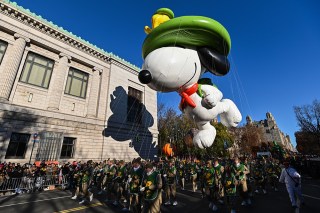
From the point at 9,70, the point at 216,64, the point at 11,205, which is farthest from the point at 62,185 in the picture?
the point at 216,64

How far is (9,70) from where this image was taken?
1280cm

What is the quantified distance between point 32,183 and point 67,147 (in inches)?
174

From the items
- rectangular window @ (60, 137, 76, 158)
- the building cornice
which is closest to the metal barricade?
rectangular window @ (60, 137, 76, 158)

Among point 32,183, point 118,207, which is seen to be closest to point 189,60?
point 118,207

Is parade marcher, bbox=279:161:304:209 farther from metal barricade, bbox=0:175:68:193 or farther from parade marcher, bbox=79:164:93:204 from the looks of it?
metal barricade, bbox=0:175:68:193

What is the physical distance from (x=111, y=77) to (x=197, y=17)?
1541 centimetres

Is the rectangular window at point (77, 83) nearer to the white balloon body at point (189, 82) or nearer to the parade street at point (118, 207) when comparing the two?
the parade street at point (118, 207)

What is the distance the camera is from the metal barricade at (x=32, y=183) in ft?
31.6

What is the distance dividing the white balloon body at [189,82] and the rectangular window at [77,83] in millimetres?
13958

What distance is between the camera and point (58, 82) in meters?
15.4

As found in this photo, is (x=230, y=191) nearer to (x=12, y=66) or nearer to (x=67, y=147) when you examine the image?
(x=67, y=147)

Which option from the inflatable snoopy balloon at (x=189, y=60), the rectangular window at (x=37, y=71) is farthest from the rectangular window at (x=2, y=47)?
the inflatable snoopy balloon at (x=189, y=60)

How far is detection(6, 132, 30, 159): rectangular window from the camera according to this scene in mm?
12188

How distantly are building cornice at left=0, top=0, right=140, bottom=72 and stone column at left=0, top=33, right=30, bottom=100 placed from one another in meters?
1.63
